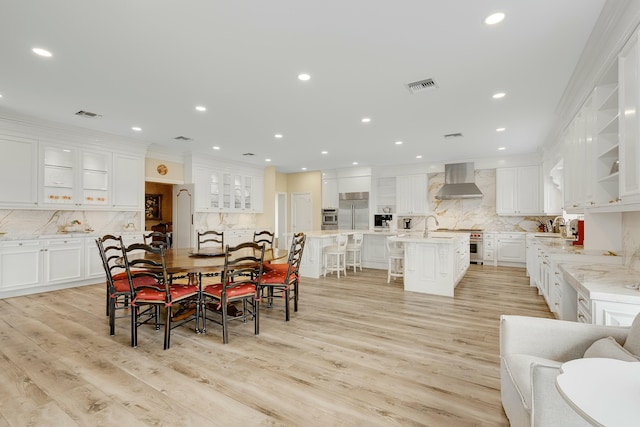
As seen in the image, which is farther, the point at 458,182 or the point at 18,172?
the point at 458,182

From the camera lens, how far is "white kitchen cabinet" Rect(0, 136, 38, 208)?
4.75m

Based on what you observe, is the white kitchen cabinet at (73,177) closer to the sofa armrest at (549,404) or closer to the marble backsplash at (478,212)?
the sofa armrest at (549,404)

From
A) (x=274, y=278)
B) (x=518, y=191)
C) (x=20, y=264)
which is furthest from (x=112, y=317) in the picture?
(x=518, y=191)

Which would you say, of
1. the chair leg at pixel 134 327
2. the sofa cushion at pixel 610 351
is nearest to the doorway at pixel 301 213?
the chair leg at pixel 134 327

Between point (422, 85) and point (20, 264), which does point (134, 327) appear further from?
point (422, 85)

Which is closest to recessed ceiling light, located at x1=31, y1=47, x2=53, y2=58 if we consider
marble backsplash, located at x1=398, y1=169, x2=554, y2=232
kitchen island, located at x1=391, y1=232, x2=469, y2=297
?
kitchen island, located at x1=391, y1=232, x2=469, y2=297

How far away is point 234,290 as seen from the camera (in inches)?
126

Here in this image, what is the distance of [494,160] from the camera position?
7.86 meters

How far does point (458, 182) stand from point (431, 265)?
414 centimetres

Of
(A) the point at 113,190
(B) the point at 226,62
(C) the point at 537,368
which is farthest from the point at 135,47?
(A) the point at 113,190

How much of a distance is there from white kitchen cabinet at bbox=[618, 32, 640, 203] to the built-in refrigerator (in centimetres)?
704

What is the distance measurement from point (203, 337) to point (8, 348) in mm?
1729

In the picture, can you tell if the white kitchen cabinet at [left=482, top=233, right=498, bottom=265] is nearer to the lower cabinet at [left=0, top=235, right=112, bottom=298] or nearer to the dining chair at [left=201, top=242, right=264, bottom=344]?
the dining chair at [left=201, top=242, right=264, bottom=344]

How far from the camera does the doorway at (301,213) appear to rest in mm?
10434
